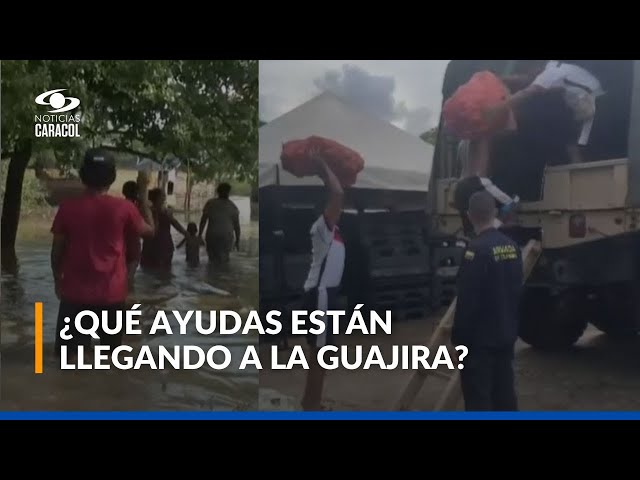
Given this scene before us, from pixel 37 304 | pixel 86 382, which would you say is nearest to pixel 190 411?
pixel 86 382

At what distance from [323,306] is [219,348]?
56 cm

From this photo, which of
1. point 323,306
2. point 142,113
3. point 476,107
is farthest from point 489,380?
point 142,113

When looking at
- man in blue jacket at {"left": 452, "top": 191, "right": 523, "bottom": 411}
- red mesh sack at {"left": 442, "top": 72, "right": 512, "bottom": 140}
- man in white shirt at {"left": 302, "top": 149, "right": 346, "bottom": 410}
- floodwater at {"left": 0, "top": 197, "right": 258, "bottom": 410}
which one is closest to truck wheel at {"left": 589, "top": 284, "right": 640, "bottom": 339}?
man in blue jacket at {"left": 452, "top": 191, "right": 523, "bottom": 411}

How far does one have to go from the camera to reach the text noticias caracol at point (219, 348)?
432cm

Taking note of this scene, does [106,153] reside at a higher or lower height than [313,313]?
higher

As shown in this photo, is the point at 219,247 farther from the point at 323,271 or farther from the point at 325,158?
the point at 325,158

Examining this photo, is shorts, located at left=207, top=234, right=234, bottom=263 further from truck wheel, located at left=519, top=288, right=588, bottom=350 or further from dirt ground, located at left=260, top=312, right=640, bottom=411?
truck wheel, located at left=519, top=288, right=588, bottom=350

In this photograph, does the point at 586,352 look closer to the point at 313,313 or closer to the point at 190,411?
the point at 313,313

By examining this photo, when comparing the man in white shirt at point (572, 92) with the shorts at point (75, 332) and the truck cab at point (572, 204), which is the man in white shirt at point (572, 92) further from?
the shorts at point (75, 332)

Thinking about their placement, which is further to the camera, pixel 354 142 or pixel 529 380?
pixel 529 380

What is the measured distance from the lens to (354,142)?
4250 millimetres

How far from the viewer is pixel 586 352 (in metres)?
4.39

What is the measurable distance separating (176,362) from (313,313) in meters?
0.73

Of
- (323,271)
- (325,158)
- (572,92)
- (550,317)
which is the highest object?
(572,92)
